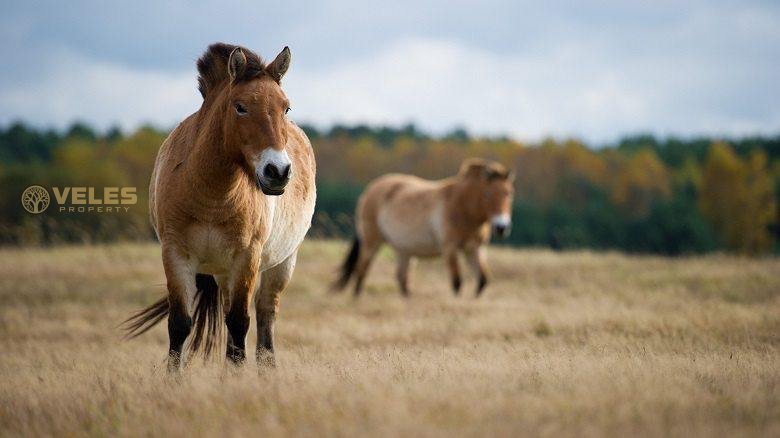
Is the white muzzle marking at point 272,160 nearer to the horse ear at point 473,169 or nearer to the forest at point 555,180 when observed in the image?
the horse ear at point 473,169

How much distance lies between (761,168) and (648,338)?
50.0 metres

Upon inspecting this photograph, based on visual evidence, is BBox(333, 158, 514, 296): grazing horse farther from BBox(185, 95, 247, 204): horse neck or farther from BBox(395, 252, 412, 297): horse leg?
BBox(185, 95, 247, 204): horse neck

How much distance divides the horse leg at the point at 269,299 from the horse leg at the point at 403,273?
5.82m

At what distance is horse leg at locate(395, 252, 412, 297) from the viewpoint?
11812 mm

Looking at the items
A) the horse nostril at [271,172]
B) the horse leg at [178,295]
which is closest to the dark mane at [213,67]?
the horse nostril at [271,172]

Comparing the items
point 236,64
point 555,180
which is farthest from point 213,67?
point 555,180

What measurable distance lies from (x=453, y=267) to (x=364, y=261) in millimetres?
1799

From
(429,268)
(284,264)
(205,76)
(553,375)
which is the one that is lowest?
(429,268)

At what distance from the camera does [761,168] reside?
164 feet

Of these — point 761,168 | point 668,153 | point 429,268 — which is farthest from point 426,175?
point 429,268

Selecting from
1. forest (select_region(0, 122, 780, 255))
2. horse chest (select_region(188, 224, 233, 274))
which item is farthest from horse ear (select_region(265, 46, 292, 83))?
forest (select_region(0, 122, 780, 255))

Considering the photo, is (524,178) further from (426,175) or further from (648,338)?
(648,338)

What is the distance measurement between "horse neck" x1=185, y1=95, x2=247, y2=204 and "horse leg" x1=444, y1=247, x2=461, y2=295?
23.1ft

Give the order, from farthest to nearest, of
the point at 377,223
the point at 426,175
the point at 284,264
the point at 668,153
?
1. the point at 668,153
2. the point at 426,175
3. the point at 377,223
4. the point at 284,264
